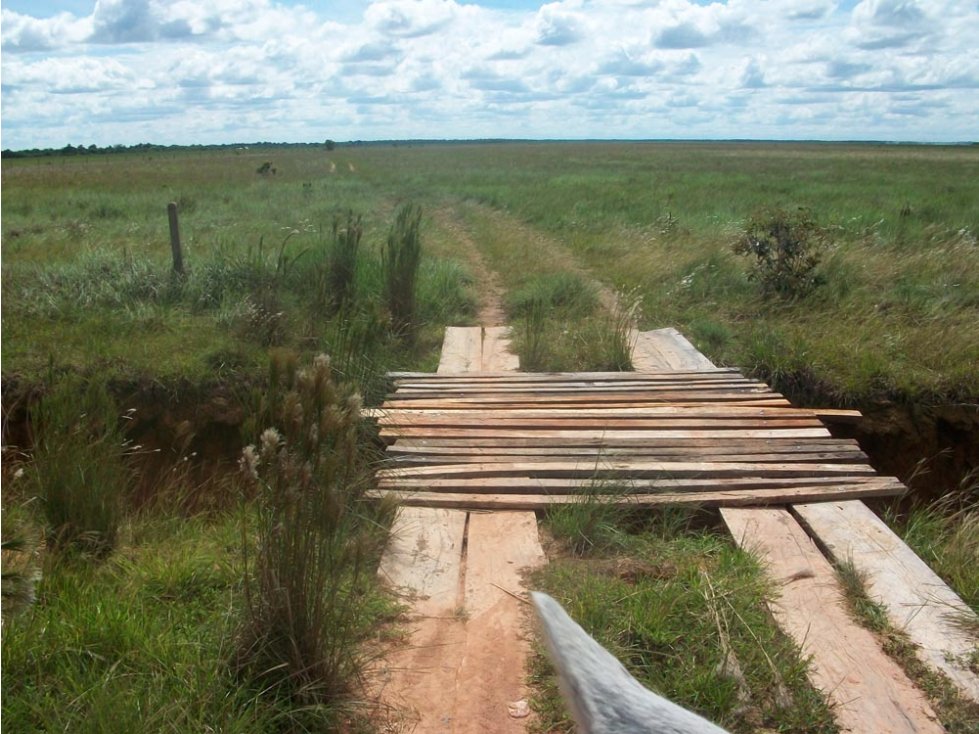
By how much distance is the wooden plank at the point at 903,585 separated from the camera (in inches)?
113

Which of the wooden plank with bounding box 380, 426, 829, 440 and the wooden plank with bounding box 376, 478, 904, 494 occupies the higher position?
the wooden plank with bounding box 380, 426, 829, 440

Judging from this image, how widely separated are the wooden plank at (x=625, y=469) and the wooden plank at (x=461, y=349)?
2039 mm

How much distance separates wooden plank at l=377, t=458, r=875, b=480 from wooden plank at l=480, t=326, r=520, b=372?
2190 millimetres

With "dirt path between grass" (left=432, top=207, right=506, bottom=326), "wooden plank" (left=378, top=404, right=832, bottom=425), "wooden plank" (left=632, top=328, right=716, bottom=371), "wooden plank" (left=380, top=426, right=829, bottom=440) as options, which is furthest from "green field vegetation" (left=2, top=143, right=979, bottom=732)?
"wooden plank" (left=378, top=404, right=832, bottom=425)

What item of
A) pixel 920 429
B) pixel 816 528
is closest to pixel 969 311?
pixel 920 429

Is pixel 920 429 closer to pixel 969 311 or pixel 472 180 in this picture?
pixel 969 311

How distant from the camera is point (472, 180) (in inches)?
1236

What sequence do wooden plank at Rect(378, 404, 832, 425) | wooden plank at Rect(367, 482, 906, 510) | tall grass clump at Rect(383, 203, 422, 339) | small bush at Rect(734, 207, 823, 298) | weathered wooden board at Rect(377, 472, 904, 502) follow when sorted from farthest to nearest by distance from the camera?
small bush at Rect(734, 207, 823, 298) < tall grass clump at Rect(383, 203, 422, 339) < wooden plank at Rect(378, 404, 832, 425) < weathered wooden board at Rect(377, 472, 904, 502) < wooden plank at Rect(367, 482, 906, 510)

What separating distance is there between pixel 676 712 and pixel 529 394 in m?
5.26

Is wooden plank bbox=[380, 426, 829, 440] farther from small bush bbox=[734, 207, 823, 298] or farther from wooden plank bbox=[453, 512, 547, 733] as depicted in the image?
small bush bbox=[734, 207, 823, 298]

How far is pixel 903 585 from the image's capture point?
333cm

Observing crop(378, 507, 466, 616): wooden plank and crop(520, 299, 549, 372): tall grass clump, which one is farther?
crop(520, 299, 549, 372): tall grass clump

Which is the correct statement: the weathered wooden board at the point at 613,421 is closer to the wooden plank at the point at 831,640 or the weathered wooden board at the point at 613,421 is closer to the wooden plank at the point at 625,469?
the wooden plank at the point at 625,469

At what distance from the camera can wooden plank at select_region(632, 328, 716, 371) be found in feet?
21.8
